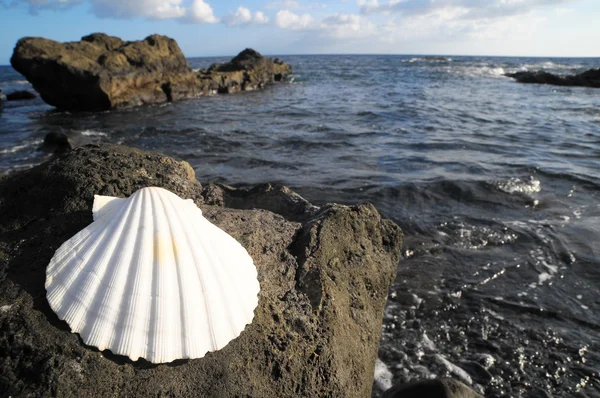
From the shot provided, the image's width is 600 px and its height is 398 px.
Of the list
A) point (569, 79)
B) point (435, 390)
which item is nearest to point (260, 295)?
point (435, 390)

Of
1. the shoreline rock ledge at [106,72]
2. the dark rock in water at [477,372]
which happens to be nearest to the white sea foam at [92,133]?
the shoreline rock ledge at [106,72]

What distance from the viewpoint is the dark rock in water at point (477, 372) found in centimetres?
350

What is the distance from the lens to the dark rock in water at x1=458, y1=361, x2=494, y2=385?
3500 mm

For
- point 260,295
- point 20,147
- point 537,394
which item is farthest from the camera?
point 20,147

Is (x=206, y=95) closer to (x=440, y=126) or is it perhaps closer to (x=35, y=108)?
(x=35, y=108)

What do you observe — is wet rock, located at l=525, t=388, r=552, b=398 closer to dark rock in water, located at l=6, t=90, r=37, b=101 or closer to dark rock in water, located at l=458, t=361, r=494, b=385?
dark rock in water, located at l=458, t=361, r=494, b=385

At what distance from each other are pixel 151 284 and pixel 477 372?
3.10m

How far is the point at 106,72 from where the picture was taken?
1938 centimetres

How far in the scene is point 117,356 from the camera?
1.75 meters

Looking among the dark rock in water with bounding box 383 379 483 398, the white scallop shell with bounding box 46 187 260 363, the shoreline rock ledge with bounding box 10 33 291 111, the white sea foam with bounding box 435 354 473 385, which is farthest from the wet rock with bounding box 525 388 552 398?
the shoreline rock ledge with bounding box 10 33 291 111

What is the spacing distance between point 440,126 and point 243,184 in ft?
29.6

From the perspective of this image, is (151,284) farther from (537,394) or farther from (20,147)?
(20,147)

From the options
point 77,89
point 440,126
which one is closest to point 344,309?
point 440,126

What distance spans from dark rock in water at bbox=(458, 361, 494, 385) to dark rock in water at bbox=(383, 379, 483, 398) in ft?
2.40
